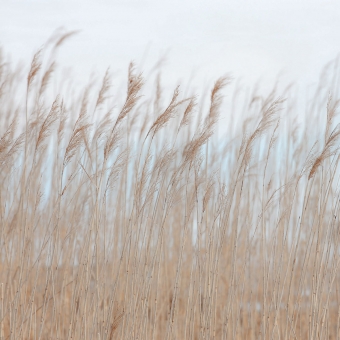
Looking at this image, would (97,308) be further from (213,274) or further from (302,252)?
(302,252)

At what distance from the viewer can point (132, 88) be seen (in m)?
1.60

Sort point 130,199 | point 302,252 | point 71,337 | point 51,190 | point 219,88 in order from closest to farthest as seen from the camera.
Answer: point 219,88, point 71,337, point 130,199, point 51,190, point 302,252

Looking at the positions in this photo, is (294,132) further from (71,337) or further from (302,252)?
(71,337)

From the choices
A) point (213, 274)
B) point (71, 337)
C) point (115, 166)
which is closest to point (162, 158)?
point (115, 166)

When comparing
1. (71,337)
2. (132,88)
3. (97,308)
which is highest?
(132,88)

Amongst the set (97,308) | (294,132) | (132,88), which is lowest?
(97,308)

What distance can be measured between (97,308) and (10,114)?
1.45 metres

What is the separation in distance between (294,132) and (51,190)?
127 cm

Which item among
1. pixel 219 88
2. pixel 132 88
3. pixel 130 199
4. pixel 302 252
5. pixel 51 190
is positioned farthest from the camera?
pixel 302 252

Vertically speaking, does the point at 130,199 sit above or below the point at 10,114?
below

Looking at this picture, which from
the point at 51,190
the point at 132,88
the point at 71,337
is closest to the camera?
the point at 132,88

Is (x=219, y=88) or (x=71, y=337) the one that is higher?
(x=219, y=88)

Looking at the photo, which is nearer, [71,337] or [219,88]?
[219,88]

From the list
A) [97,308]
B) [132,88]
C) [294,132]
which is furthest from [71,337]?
[294,132]
